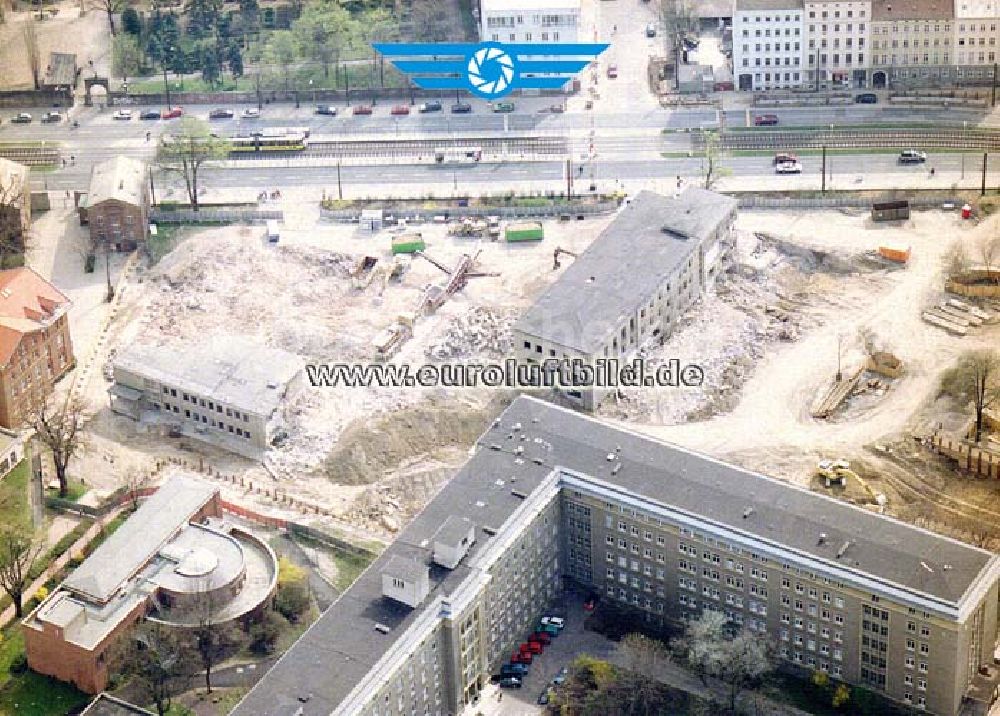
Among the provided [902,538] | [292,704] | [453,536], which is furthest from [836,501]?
[292,704]

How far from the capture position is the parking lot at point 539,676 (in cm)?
19175

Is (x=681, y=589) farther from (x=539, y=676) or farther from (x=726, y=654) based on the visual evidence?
(x=539, y=676)

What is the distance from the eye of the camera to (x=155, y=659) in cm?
19088

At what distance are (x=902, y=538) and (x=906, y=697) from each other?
46.3 ft

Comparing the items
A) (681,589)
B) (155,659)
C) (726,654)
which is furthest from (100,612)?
(726,654)

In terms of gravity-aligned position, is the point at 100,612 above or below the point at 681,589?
above

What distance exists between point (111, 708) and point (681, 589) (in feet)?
173

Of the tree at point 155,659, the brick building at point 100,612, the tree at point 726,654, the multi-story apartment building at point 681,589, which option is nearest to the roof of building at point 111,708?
the tree at point 155,659

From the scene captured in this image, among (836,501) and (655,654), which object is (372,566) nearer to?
(655,654)

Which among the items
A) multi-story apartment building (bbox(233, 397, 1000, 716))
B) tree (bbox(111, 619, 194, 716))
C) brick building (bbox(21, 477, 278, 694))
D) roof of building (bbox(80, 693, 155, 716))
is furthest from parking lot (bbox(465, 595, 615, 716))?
roof of building (bbox(80, 693, 155, 716))

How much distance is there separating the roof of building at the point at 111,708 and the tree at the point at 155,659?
4.32m

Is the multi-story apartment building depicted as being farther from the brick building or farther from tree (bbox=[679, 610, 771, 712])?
the brick building

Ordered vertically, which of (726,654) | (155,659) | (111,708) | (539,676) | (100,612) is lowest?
(539,676)

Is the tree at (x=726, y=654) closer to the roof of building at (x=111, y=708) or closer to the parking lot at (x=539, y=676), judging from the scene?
the parking lot at (x=539, y=676)
